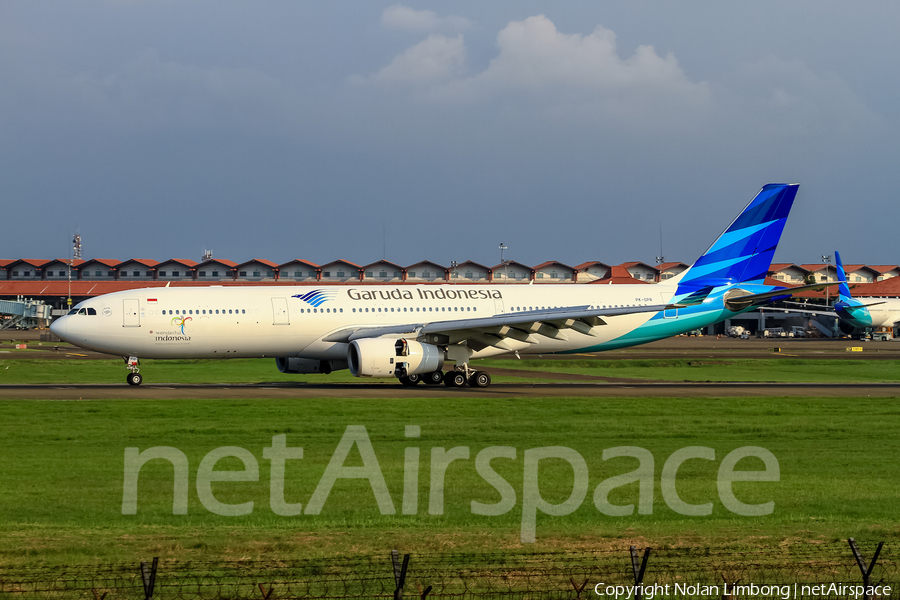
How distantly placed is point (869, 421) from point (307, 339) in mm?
23339

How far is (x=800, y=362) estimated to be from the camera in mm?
61594

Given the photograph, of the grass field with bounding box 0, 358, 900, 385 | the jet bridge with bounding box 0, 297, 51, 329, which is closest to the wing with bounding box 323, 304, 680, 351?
the grass field with bounding box 0, 358, 900, 385

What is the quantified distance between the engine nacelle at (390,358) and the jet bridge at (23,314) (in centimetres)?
9991

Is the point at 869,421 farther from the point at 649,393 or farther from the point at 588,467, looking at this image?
the point at 588,467

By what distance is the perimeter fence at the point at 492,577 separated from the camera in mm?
10398

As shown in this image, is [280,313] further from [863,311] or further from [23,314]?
[23,314]

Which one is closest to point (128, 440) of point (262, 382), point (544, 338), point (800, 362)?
point (262, 382)

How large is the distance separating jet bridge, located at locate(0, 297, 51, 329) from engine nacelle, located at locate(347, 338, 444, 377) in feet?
328

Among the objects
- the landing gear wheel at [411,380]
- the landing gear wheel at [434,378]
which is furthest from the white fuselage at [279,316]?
the landing gear wheel at [411,380]

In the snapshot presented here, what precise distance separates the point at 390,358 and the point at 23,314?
105791mm

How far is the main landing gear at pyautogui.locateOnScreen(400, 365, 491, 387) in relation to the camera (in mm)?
40531

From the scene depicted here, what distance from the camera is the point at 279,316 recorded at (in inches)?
1578

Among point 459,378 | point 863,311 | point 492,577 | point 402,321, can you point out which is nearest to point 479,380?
point 459,378

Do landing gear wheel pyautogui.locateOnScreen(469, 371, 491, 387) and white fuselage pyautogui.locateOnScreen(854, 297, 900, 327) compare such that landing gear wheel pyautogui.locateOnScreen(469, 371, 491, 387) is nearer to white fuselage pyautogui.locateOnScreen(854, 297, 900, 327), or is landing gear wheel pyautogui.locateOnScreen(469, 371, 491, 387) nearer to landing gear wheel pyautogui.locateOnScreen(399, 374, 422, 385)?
landing gear wheel pyautogui.locateOnScreen(399, 374, 422, 385)
